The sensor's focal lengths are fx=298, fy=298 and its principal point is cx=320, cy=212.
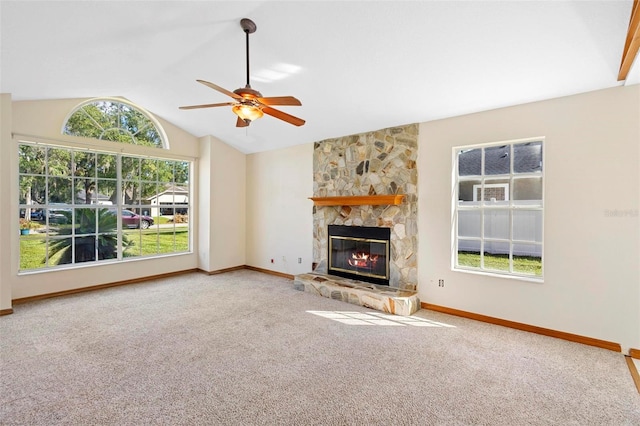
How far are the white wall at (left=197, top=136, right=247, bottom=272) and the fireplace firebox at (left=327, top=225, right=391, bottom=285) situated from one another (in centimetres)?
243

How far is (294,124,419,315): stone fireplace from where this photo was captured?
14.2 feet

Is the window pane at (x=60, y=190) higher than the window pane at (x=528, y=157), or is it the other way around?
the window pane at (x=528, y=157)

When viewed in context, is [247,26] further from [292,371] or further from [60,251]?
[60,251]

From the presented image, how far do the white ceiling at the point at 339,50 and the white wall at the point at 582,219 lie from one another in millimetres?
227

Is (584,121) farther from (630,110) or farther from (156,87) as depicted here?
(156,87)

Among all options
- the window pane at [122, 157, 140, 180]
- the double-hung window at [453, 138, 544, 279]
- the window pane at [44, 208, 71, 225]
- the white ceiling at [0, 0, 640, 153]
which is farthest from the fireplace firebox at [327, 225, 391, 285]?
the window pane at [44, 208, 71, 225]

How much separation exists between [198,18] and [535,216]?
7.50m

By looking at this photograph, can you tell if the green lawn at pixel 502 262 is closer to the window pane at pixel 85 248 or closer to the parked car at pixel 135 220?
the parked car at pixel 135 220

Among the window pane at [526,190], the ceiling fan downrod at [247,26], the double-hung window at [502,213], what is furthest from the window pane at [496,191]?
the ceiling fan downrod at [247,26]

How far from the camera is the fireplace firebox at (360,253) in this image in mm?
4656

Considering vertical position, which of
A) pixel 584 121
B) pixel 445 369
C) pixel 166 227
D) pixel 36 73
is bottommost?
pixel 445 369

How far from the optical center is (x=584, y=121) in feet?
10.3

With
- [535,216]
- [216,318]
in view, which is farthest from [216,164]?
[535,216]

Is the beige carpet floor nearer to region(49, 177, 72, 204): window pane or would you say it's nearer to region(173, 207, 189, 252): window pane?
region(49, 177, 72, 204): window pane
